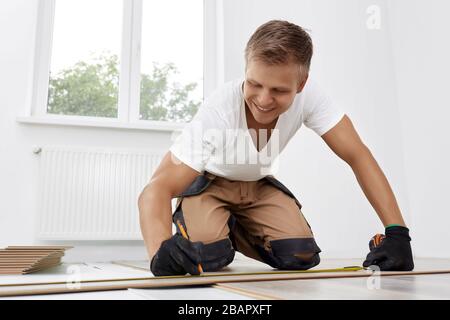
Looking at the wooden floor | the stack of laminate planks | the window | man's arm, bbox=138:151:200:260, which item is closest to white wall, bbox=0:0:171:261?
the window

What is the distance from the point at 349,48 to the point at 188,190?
2.21m

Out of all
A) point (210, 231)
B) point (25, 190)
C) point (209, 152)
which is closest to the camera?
point (209, 152)

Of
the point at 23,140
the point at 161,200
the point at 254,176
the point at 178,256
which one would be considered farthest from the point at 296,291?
the point at 23,140

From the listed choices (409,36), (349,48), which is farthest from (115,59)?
(409,36)

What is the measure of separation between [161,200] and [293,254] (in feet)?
1.80

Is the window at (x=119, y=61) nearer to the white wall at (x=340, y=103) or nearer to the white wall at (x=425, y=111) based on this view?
the white wall at (x=340, y=103)

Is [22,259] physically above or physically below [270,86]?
below

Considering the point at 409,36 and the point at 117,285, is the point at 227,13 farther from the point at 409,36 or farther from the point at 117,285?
the point at 117,285

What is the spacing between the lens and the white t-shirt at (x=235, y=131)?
1272mm

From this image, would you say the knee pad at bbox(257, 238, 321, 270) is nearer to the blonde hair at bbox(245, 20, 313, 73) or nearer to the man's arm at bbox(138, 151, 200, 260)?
the man's arm at bbox(138, 151, 200, 260)

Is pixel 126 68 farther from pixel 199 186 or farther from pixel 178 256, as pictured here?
pixel 178 256

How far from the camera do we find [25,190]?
8.48ft

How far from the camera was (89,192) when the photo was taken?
2613 mm
